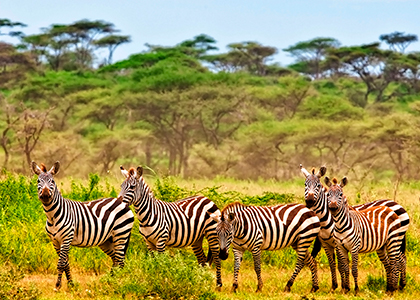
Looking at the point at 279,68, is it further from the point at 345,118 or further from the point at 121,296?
the point at 121,296

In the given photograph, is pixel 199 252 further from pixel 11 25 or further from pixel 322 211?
pixel 11 25

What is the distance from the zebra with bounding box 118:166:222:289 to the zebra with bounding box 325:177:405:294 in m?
1.39

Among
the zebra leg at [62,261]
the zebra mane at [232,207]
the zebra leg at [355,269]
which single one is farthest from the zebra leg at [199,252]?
the zebra leg at [355,269]

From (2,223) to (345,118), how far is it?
2397cm

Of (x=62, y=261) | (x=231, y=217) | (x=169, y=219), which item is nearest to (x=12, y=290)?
(x=62, y=261)

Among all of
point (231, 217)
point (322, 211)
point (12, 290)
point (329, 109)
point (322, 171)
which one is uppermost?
point (329, 109)

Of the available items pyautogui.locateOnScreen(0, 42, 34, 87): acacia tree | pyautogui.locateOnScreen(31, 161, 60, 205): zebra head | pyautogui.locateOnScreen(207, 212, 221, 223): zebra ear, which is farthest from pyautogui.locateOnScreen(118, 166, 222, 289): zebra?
pyautogui.locateOnScreen(0, 42, 34, 87): acacia tree

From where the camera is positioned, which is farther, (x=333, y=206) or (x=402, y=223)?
(x=402, y=223)

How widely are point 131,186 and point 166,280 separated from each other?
4.25 feet

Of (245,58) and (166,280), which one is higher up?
(245,58)

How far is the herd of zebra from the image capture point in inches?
343

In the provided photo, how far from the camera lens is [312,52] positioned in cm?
4959

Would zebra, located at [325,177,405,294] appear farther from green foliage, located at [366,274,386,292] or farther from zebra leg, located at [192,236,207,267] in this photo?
zebra leg, located at [192,236,207,267]

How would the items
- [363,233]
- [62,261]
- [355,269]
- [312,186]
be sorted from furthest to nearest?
[363,233] < [312,186] < [355,269] < [62,261]
